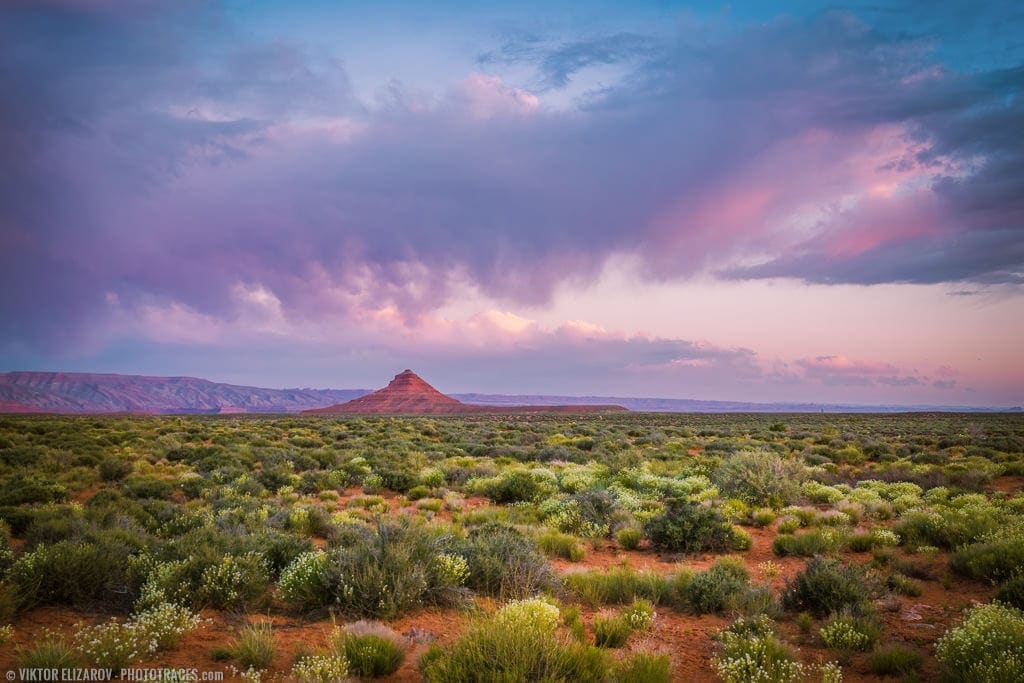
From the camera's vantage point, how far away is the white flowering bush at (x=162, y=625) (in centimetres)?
516

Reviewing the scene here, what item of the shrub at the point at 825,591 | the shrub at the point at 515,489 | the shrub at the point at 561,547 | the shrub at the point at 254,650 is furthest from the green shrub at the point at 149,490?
the shrub at the point at 825,591

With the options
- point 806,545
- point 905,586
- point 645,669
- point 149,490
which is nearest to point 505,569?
point 645,669

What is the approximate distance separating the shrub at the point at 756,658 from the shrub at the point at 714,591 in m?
1.03

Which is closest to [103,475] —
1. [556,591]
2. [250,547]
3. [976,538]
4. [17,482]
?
[17,482]

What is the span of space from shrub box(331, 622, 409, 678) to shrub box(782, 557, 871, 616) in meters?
5.26

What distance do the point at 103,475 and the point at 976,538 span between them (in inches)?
931

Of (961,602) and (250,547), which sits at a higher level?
(250,547)

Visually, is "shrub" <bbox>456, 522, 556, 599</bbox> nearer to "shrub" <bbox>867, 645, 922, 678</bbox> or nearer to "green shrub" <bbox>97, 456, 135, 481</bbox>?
"shrub" <bbox>867, 645, 922, 678</bbox>

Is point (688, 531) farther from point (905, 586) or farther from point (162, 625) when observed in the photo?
point (162, 625)

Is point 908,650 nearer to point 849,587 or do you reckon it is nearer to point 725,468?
point 849,587

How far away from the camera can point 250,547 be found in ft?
23.9

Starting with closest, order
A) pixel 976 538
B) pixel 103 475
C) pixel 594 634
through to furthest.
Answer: pixel 594 634 < pixel 976 538 < pixel 103 475

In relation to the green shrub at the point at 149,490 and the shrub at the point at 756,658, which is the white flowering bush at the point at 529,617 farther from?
the green shrub at the point at 149,490

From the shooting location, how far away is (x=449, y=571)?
684cm
